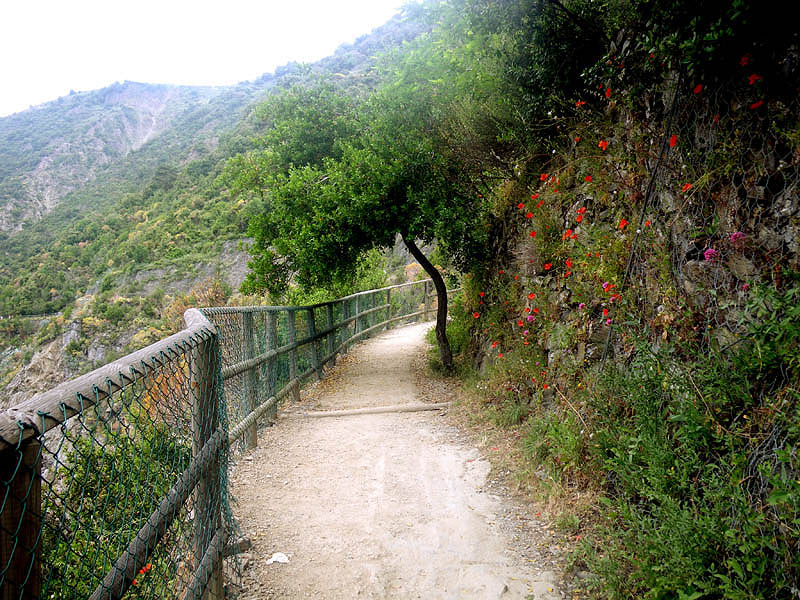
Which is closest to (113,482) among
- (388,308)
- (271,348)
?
(271,348)

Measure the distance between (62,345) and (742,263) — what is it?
34594 mm

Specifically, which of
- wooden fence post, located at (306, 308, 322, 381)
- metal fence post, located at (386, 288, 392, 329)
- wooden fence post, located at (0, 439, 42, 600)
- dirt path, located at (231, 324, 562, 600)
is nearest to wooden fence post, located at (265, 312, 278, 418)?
dirt path, located at (231, 324, 562, 600)

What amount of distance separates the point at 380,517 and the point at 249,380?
7.42ft

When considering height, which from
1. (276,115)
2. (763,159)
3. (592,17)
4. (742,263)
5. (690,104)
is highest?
(276,115)

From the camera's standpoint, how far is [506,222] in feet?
22.8

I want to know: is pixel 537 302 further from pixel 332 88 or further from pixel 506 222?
pixel 332 88

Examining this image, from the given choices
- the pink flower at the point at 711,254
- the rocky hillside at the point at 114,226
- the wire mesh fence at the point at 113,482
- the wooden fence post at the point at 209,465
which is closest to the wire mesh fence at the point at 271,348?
the wooden fence post at the point at 209,465

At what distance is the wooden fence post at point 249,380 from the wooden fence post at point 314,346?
2.79 metres

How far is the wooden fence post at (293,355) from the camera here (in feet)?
23.3

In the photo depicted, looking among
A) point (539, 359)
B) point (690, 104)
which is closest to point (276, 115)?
point (539, 359)

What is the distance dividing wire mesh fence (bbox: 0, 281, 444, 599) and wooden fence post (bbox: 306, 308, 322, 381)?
44.3 inches

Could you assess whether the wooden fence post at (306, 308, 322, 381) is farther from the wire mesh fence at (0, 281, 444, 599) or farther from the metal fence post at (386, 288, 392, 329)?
the metal fence post at (386, 288, 392, 329)

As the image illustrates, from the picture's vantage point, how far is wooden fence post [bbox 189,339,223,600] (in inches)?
99.3

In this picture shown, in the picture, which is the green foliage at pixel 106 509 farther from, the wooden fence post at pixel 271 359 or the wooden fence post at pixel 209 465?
the wooden fence post at pixel 271 359
